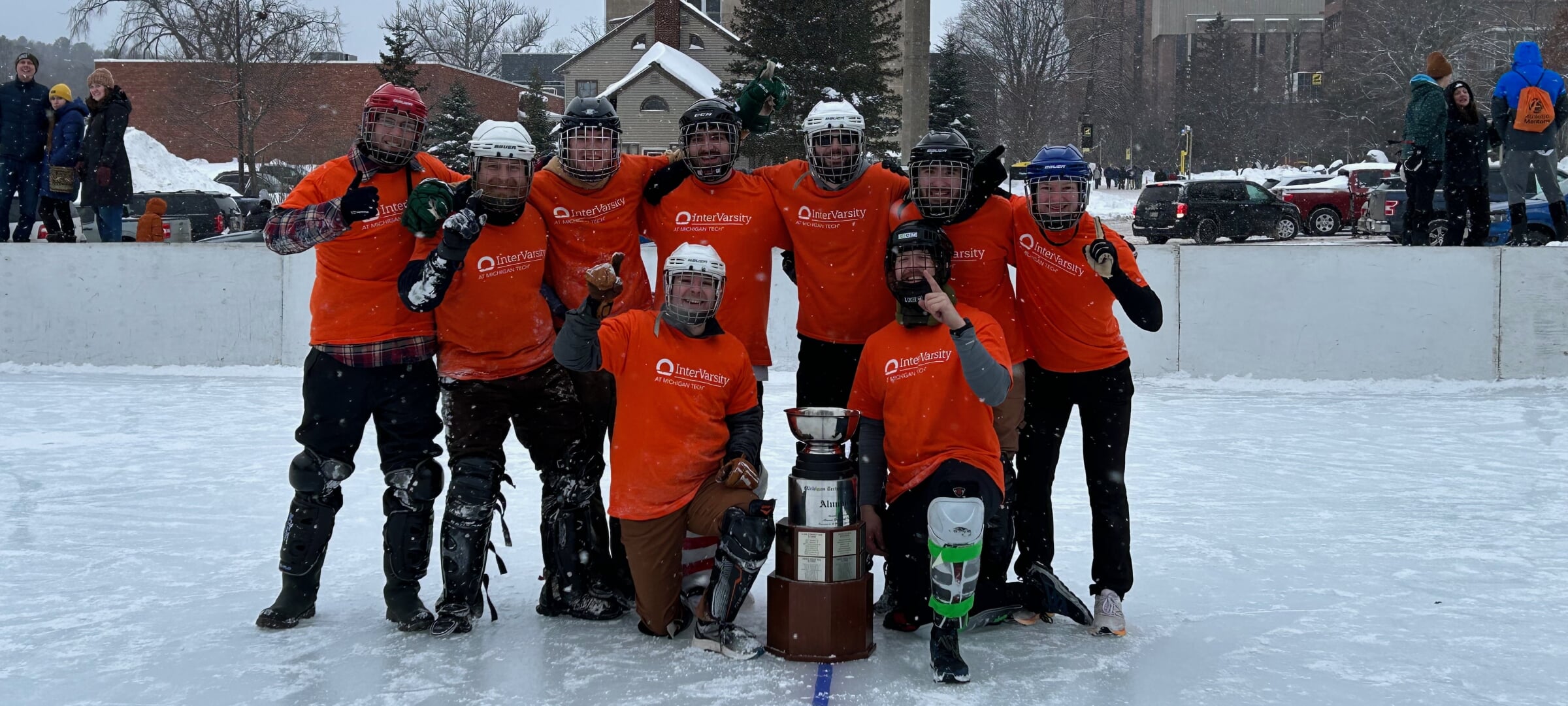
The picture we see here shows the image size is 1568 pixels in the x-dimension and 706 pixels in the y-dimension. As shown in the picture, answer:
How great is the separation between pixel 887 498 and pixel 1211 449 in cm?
369

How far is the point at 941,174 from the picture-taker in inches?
162

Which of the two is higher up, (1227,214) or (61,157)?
(1227,214)

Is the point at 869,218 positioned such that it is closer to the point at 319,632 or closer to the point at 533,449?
the point at 533,449

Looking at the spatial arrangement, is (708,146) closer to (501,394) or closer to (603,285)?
(603,285)

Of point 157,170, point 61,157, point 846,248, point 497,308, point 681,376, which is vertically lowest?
point 681,376

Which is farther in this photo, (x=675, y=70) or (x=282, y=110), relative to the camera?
(x=282, y=110)

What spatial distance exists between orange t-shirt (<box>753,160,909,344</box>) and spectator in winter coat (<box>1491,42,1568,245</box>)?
8.37m

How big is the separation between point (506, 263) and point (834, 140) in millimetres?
1214

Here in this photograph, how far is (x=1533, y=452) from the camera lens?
6980 mm

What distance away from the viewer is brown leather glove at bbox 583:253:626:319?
12.3 feet

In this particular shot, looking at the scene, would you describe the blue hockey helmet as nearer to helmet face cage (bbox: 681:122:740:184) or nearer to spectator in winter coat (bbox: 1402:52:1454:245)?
helmet face cage (bbox: 681:122:740:184)

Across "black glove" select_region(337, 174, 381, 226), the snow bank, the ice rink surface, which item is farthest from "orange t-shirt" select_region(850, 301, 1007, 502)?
the snow bank

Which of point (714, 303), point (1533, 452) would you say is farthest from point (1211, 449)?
point (714, 303)

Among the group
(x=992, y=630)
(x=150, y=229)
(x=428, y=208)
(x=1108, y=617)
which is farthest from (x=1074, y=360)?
(x=150, y=229)
